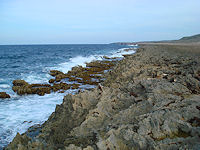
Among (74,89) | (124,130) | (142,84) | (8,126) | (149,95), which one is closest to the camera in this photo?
(124,130)

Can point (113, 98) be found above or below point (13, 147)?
above

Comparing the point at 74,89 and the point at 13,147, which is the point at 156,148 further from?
the point at 74,89

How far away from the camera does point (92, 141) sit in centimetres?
316

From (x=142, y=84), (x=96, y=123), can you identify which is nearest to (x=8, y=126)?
(x=96, y=123)

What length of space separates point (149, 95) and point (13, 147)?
3814 millimetres

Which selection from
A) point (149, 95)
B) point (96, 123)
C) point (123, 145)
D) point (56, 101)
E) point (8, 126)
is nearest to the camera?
point (123, 145)

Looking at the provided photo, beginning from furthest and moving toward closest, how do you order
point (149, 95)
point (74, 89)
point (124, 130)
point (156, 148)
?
point (74, 89) < point (149, 95) < point (124, 130) < point (156, 148)

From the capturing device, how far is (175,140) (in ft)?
8.79

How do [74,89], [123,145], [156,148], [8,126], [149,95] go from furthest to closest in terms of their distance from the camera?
[74,89]
[8,126]
[149,95]
[123,145]
[156,148]

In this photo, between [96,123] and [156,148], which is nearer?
[156,148]

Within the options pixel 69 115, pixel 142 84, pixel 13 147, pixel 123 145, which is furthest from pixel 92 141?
pixel 142 84

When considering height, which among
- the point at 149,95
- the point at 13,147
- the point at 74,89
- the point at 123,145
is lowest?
the point at 74,89

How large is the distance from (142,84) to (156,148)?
317 centimetres

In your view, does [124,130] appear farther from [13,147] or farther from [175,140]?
[13,147]
